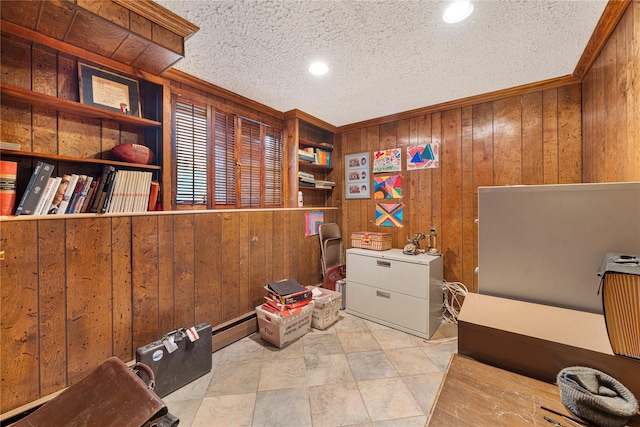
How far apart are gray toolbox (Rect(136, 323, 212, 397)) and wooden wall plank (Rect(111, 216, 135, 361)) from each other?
205 millimetres

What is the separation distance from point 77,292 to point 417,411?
2.14 m

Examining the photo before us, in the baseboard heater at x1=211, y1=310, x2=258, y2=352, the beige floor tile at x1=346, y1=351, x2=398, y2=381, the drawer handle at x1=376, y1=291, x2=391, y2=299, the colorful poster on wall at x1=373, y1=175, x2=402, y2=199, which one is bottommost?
the beige floor tile at x1=346, y1=351, x2=398, y2=381

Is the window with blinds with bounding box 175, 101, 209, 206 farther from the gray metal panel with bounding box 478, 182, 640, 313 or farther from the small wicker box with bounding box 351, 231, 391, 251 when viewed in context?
the gray metal panel with bounding box 478, 182, 640, 313

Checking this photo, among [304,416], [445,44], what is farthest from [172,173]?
[445,44]

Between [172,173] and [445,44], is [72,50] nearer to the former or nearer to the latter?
[172,173]

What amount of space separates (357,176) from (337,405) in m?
2.50

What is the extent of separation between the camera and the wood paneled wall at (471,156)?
2164mm

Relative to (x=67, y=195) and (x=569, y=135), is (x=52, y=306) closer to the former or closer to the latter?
(x=67, y=195)

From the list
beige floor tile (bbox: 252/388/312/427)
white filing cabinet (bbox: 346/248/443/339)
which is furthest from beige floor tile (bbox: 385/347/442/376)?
beige floor tile (bbox: 252/388/312/427)

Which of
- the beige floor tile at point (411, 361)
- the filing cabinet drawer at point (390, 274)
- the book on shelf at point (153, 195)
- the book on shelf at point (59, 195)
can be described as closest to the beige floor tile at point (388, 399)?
the beige floor tile at point (411, 361)

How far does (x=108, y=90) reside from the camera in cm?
170

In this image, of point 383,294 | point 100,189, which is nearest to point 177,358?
point 100,189

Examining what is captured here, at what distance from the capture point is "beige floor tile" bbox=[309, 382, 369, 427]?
4.62 ft

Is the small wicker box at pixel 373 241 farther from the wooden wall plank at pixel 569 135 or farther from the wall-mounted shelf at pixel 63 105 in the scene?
the wall-mounted shelf at pixel 63 105
